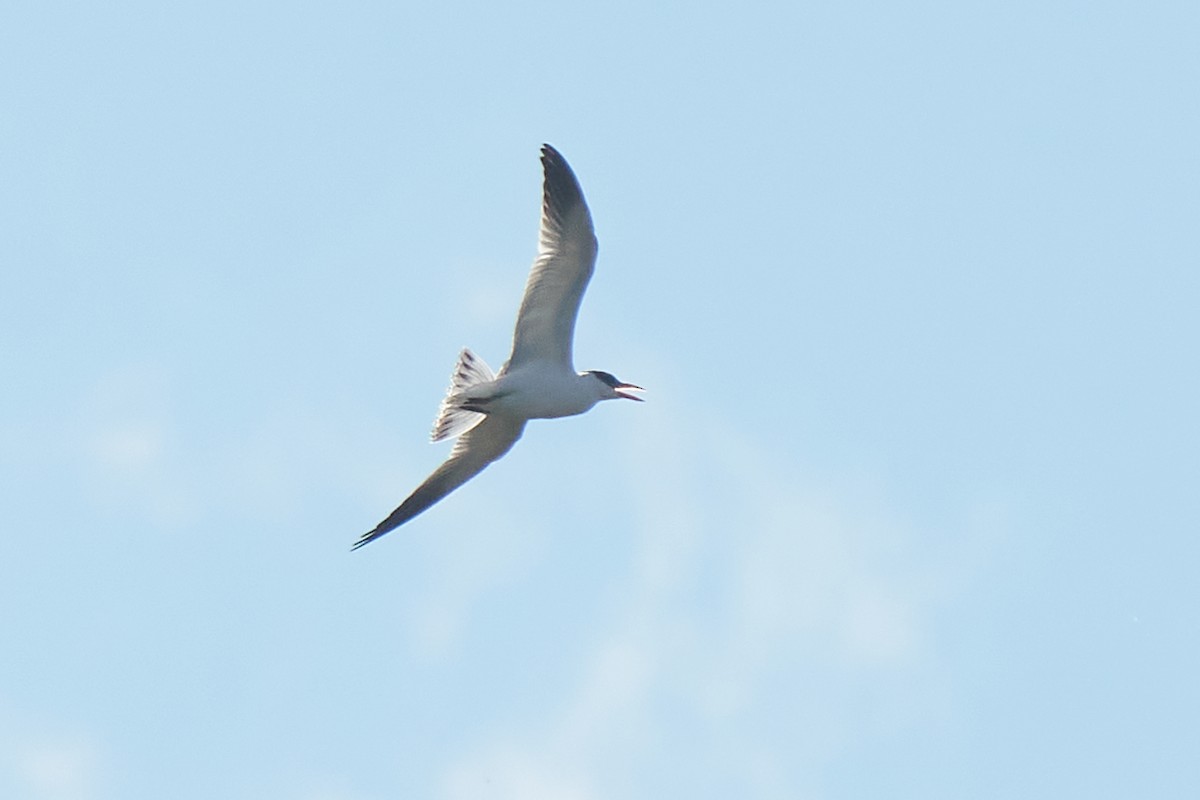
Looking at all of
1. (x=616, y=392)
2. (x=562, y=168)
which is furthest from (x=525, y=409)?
(x=562, y=168)

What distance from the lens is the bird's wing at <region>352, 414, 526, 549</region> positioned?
56.0ft

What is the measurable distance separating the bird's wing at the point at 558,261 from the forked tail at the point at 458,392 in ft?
3.32

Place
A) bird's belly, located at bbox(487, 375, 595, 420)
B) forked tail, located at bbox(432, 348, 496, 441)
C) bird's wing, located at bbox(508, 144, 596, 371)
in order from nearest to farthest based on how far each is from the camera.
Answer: bird's wing, located at bbox(508, 144, 596, 371) → bird's belly, located at bbox(487, 375, 595, 420) → forked tail, located at bbox(432, 348, 496, 441)

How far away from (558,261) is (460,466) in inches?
102

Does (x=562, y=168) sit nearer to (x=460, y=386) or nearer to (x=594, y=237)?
(x=594, y=237)

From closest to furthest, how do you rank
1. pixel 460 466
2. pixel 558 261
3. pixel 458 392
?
pixel 558 261 → pixel 458 392 → pixel 460 466

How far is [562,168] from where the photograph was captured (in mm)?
15594

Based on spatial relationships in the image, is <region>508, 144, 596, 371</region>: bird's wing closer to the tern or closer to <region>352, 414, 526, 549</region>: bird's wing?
the tern

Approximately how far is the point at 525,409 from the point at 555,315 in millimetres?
869

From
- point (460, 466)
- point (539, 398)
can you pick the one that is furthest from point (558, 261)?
point (460, 466)

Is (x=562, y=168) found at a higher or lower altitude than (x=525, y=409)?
higher

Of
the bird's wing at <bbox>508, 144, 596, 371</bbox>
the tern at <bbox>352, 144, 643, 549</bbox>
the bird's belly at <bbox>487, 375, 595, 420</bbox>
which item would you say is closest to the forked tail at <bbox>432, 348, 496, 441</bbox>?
the tern at <bbox>352, 144, 643, 549</bbox>

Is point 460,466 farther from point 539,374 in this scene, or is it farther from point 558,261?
point 558,261

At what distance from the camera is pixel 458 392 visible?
1667 centimetres
